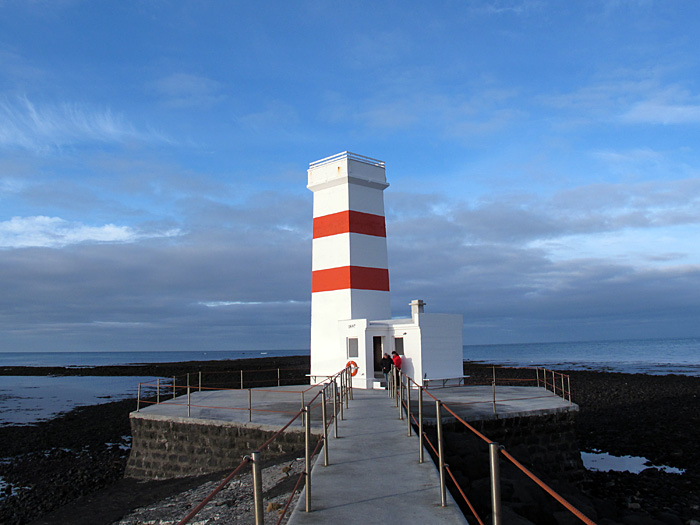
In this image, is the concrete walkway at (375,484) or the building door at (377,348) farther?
the building door at (377,348)

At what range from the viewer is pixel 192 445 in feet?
36.9

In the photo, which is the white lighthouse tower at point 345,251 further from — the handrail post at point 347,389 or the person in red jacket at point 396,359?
the handrail post at point 347,389

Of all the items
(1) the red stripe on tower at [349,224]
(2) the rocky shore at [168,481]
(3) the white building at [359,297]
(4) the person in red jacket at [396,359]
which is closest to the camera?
(2) the rocky shore at [168,481]

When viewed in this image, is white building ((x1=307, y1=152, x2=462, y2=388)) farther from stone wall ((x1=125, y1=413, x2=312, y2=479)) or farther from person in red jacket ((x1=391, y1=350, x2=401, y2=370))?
stone wall ((x1=125, y1=413, x2=312, y2=479))

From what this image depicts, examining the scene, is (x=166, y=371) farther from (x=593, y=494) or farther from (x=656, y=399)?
(x=593, y=494)

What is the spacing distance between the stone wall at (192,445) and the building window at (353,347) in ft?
20.0

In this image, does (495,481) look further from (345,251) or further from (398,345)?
(345,251)

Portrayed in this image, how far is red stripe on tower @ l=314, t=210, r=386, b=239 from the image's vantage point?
55.4 feet

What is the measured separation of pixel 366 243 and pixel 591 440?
9.30 meters

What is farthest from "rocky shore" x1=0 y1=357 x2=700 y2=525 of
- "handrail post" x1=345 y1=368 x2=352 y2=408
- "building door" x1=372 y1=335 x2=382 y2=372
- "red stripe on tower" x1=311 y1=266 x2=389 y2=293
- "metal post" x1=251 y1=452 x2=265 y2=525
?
"red stripe on tower" x1=311 y1=266 x2=389 y2=293

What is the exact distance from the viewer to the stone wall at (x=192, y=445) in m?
10.2

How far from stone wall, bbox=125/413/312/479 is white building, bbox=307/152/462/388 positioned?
599cm

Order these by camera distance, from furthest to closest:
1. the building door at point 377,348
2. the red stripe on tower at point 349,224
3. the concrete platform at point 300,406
A: the building door at point 377,348 < the red stripe on tower at point 349,224 < the concrete platform at point 300,406

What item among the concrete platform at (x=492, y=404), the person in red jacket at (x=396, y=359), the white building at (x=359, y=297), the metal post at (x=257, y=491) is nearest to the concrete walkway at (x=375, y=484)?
the metal post at (x=257, y=491)
